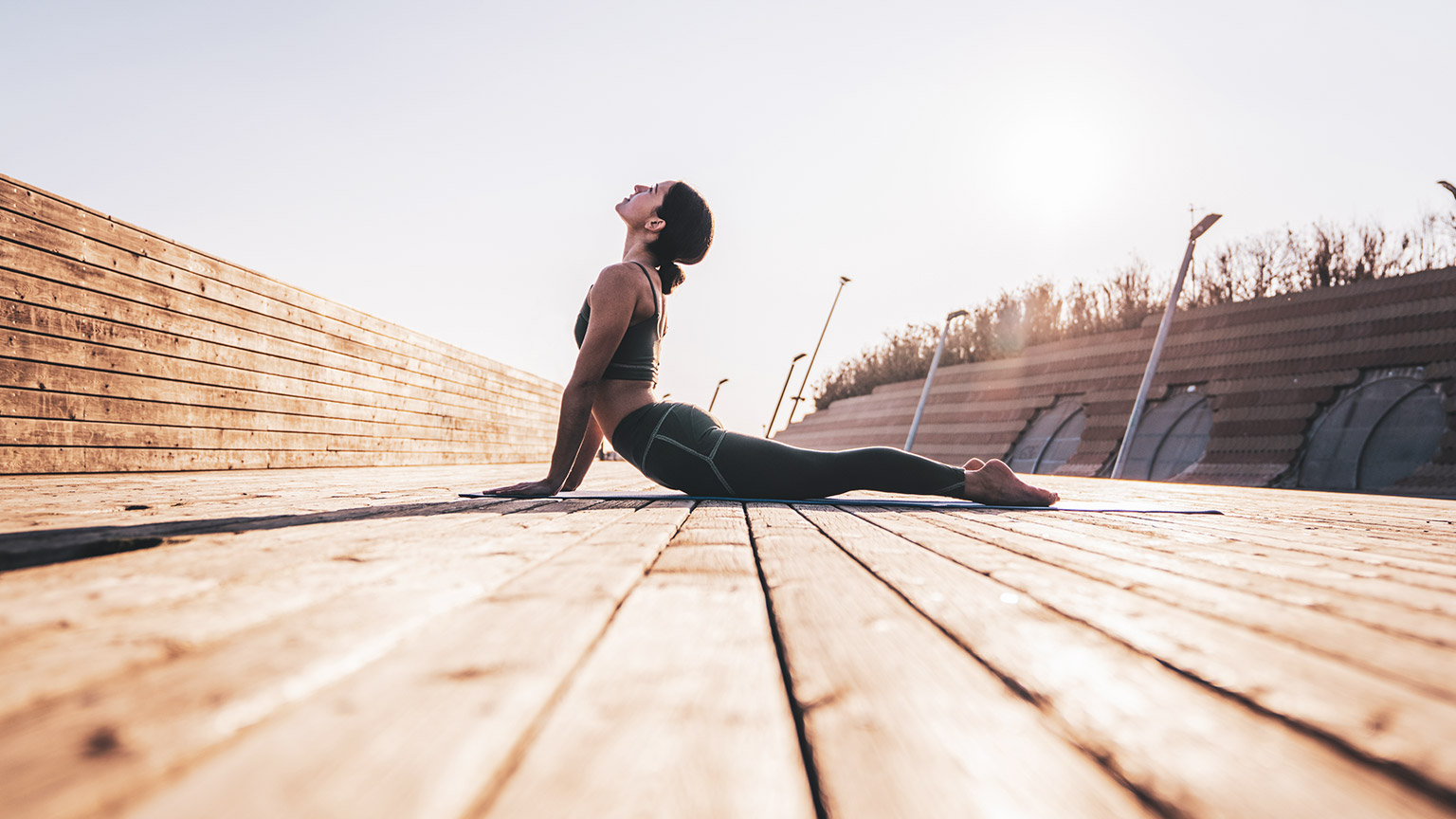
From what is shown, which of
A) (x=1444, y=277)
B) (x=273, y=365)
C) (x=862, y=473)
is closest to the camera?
(x=862, y=473)

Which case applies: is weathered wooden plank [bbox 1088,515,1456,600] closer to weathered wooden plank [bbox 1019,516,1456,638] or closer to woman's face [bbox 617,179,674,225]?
weathered wooden plank [bbox 1019,516,1456,638]

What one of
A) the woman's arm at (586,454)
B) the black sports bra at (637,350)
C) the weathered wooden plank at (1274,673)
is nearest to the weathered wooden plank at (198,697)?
the weathered wooden plank at (1274,673)

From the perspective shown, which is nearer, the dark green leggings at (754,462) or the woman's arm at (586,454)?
the dark green leggings at (754,462)

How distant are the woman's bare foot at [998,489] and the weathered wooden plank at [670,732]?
2.75 metres

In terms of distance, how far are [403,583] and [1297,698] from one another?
125cm

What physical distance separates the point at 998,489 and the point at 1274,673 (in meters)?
2.84

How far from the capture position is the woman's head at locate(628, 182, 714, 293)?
12.0ft

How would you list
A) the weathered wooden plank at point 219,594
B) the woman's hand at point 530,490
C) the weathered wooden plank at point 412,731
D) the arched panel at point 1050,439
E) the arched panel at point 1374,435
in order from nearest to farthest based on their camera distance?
the weathered wooden plank at point 412,731, the weathered wooden plank at point 219,594, the woman's hand at point 530,490, the arched panel at point 1374,435, the arched panel at point 1050,439

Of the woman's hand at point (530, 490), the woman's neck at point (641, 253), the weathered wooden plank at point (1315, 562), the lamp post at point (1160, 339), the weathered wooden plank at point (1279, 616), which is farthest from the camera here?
the lamp post at point (1160, 339)

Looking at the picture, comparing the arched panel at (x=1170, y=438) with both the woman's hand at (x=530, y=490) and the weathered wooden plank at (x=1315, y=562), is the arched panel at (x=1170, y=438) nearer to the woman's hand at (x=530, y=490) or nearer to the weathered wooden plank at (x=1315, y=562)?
the weathered wooden plank at (x=1315, y=562)

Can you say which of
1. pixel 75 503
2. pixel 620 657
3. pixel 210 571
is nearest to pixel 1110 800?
pixel 620 657

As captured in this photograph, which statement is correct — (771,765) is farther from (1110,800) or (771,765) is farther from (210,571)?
(210,571)

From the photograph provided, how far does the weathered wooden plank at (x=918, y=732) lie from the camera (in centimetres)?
51

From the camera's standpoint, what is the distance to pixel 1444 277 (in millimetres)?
10859
